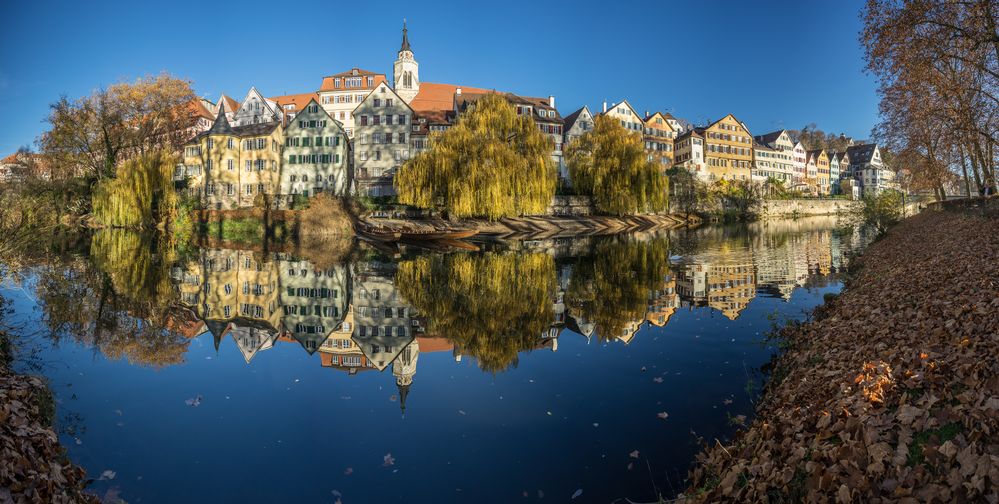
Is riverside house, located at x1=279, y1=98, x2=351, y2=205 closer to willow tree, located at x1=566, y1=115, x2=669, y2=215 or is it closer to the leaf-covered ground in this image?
willow tree, located at x1=566, y1=115, x2=669, y2=215

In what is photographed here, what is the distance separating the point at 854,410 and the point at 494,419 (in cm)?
418

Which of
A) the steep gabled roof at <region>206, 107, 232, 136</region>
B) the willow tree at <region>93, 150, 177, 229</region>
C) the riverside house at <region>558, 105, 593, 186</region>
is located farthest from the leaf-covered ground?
the riverside house at <region>558, 105, 593, 186</region>

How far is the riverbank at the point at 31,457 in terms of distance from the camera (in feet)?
13.5

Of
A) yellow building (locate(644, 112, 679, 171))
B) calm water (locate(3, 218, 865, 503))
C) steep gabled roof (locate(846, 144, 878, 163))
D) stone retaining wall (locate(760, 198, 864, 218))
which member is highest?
steep gabled roof (locate(846, 144, 878, 163))

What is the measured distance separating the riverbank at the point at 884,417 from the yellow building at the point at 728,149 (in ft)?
265

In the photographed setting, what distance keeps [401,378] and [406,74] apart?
256ft

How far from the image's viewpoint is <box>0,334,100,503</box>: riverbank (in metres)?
4.13

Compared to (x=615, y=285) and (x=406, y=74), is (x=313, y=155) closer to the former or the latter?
(x=406, y=74)

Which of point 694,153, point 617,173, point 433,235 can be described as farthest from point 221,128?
point 694,153

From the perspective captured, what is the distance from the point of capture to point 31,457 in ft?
15.6

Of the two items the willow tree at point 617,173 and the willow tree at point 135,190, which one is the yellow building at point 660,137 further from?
the willow tree at point 135,190

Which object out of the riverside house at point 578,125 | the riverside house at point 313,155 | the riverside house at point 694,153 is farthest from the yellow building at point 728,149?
the riverside house at point 313,155

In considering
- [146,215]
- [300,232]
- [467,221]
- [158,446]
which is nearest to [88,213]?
[146,215]

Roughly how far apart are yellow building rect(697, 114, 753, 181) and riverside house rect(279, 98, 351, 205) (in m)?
56.8
